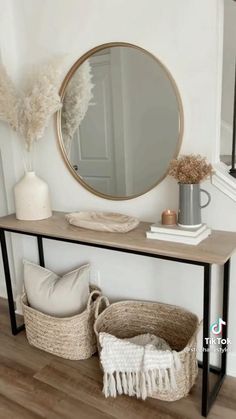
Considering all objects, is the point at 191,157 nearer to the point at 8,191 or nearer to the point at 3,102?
the point at 3,102

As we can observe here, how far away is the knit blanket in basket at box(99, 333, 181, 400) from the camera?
1650 millimetres

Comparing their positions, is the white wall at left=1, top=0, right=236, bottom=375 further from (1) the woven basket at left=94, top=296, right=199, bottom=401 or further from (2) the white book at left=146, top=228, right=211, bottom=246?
(2) the white book at left=146, top=228, right=211, bottom=246

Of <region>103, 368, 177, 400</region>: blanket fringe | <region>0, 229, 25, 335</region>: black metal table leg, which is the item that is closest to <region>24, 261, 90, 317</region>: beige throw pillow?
<region>0, 229, 25, 335</region>: black metal table leg

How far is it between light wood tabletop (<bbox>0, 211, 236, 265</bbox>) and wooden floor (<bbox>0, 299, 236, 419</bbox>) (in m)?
0.79

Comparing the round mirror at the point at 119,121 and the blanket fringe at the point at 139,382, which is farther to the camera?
the round mirror at the point at 119,121

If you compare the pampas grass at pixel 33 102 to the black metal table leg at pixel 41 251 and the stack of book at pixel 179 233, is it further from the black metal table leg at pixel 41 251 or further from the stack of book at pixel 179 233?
the stack of book at pixel 179 233

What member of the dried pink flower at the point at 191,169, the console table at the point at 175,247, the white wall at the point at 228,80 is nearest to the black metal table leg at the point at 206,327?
the console table at the point at 175,247

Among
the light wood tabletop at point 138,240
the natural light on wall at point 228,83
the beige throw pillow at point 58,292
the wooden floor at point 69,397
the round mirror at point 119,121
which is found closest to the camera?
the light wood tabletop at point 138,240

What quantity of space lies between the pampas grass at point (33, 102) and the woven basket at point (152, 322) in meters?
1.07

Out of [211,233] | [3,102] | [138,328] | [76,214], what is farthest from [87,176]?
[138,328]

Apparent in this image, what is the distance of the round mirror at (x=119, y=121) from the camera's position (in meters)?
1.80

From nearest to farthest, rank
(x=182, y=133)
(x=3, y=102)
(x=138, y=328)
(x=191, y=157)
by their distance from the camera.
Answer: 1. (x=191, y=157)
2. (x=182, y=133)
3. (x=3, y=102)
4. (x=138, y=328)

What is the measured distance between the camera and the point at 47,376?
6.49 ft

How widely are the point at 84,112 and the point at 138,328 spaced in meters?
1.34
